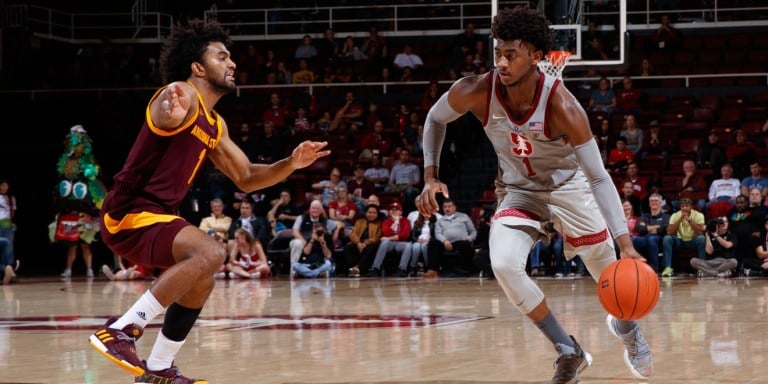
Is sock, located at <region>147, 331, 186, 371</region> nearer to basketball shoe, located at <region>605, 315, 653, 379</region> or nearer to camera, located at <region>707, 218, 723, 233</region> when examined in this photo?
basketball shoe, located at <region>605, 315, 653, 379</region>

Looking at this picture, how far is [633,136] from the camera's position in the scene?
57.7 feet

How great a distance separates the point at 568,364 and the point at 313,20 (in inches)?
756

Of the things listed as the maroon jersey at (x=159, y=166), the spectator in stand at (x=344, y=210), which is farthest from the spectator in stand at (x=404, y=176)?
the maroon jersey at (x=159, y=166)

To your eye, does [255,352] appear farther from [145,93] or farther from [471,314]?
[145,93]

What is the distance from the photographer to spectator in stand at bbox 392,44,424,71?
21.8 m

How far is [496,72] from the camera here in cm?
555

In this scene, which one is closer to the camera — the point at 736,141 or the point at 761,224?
the point at 761,224

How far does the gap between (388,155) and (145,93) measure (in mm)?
5619

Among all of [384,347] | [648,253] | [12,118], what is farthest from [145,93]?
[384,347]

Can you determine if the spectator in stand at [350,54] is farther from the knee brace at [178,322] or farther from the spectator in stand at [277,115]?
the knee brace at [178,322]

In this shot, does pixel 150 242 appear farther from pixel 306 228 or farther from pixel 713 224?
pixel 306 228

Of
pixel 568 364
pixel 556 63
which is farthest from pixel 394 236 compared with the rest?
pixel 568 364

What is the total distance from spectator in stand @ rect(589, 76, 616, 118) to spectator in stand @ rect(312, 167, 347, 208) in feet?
15.3

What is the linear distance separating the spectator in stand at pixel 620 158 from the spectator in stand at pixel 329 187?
4280mm
